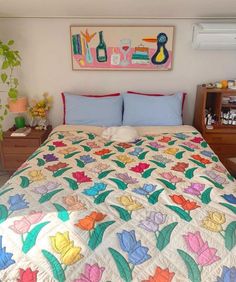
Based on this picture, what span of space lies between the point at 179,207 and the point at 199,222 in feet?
0.44

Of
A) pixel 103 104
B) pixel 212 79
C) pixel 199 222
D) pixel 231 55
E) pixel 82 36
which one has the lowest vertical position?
pixel 199 222

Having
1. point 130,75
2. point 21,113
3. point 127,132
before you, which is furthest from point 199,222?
point 21,113

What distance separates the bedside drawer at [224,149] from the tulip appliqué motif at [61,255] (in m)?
2.06

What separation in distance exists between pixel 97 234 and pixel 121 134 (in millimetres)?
1283

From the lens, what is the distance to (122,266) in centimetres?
98

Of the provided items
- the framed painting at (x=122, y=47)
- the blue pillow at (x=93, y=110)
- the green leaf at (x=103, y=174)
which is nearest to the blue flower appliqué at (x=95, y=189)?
the green leaf at (x=103, y=174)

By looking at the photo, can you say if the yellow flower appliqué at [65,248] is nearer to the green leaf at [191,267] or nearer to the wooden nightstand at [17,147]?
the green leaf at [191,267]

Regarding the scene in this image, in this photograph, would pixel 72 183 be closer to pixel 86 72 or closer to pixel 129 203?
pixel 129 203

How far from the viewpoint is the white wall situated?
105 inches

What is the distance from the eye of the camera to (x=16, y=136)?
262cm

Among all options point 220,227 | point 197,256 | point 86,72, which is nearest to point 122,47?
point 86,72

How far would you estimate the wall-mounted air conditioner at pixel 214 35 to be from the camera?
2422mm

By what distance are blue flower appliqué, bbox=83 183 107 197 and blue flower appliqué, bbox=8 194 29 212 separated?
33 centimetres

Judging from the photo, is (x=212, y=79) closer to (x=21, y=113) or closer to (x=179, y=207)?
(x=179, y=207)
